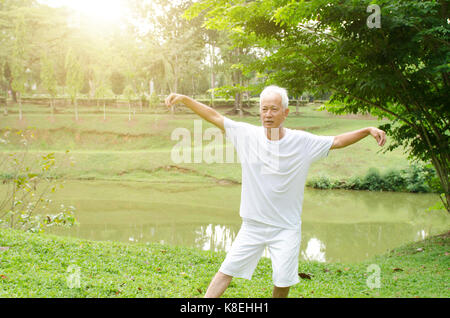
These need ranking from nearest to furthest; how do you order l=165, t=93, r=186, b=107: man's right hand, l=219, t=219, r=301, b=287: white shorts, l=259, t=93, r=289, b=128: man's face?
l=219, t=219, r=301, b=287: white shorts → l=259, t=93, r=289, b=128: man's face → l=165, t=93, r=186, b=107: man's right hand

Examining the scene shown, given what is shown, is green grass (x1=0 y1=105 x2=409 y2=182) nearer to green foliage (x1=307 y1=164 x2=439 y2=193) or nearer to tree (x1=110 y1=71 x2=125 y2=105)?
green foliage (x1=307 y1=164 x2=439 y2=193)

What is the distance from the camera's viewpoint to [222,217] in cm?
1298

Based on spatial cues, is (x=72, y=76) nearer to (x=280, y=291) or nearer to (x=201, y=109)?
(x=201, y=109)

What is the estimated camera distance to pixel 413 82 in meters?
6.20

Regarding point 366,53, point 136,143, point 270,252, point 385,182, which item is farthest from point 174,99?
point 136,143

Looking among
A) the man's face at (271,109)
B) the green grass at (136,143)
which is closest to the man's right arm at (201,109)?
the man's face at (271,109)

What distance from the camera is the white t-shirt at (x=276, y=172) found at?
9.29 feet

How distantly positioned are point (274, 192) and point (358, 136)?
763 millimetres

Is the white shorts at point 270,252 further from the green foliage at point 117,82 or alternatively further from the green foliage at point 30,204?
the green foliage at point 117,82

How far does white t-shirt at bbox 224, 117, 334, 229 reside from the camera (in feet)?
9.29

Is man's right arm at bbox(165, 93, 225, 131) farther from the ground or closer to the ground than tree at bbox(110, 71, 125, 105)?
closer to the ground

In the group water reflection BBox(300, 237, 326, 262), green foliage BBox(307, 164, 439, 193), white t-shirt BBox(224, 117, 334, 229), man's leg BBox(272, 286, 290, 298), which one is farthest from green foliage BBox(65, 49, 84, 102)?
man's leg BBox(272, 286, 290, 298)
